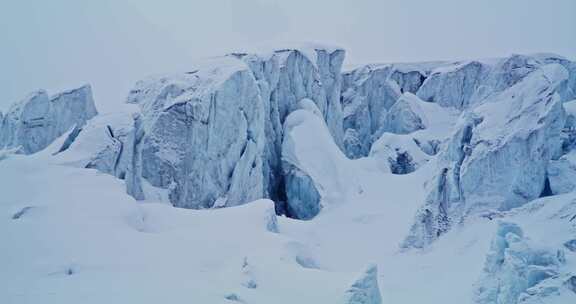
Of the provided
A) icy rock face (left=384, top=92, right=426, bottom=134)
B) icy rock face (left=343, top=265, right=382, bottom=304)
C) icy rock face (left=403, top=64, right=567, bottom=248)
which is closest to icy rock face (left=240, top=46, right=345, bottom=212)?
icy rock face (left=384, top=92, right=426, bottom=134)

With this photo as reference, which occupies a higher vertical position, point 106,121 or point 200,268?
point 106,121

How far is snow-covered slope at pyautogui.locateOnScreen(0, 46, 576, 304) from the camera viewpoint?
35.0 ft

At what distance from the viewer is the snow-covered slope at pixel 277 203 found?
1066 cm

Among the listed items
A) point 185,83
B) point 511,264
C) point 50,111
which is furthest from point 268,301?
point 50,111

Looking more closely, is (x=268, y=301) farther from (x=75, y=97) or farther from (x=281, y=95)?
(x=75, y=97)

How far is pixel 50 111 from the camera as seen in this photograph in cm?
3341

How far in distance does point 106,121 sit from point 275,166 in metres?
13.8

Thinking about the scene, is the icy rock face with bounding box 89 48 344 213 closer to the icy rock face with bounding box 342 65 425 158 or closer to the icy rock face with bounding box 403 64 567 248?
the icy rock face with bounding box 403 64 567 248

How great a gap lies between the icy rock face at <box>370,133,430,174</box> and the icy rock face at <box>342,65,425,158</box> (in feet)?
33.1

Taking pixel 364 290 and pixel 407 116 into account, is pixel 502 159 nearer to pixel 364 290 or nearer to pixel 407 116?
pixel 364 290

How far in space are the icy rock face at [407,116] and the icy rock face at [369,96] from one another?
2080mm

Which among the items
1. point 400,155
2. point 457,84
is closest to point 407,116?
point 457,84

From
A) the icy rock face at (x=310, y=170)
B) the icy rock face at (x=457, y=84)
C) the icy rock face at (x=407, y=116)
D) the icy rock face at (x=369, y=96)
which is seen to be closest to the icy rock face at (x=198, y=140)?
the icy rock face at (x=310, y=170)

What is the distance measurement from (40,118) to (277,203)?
1687cm
